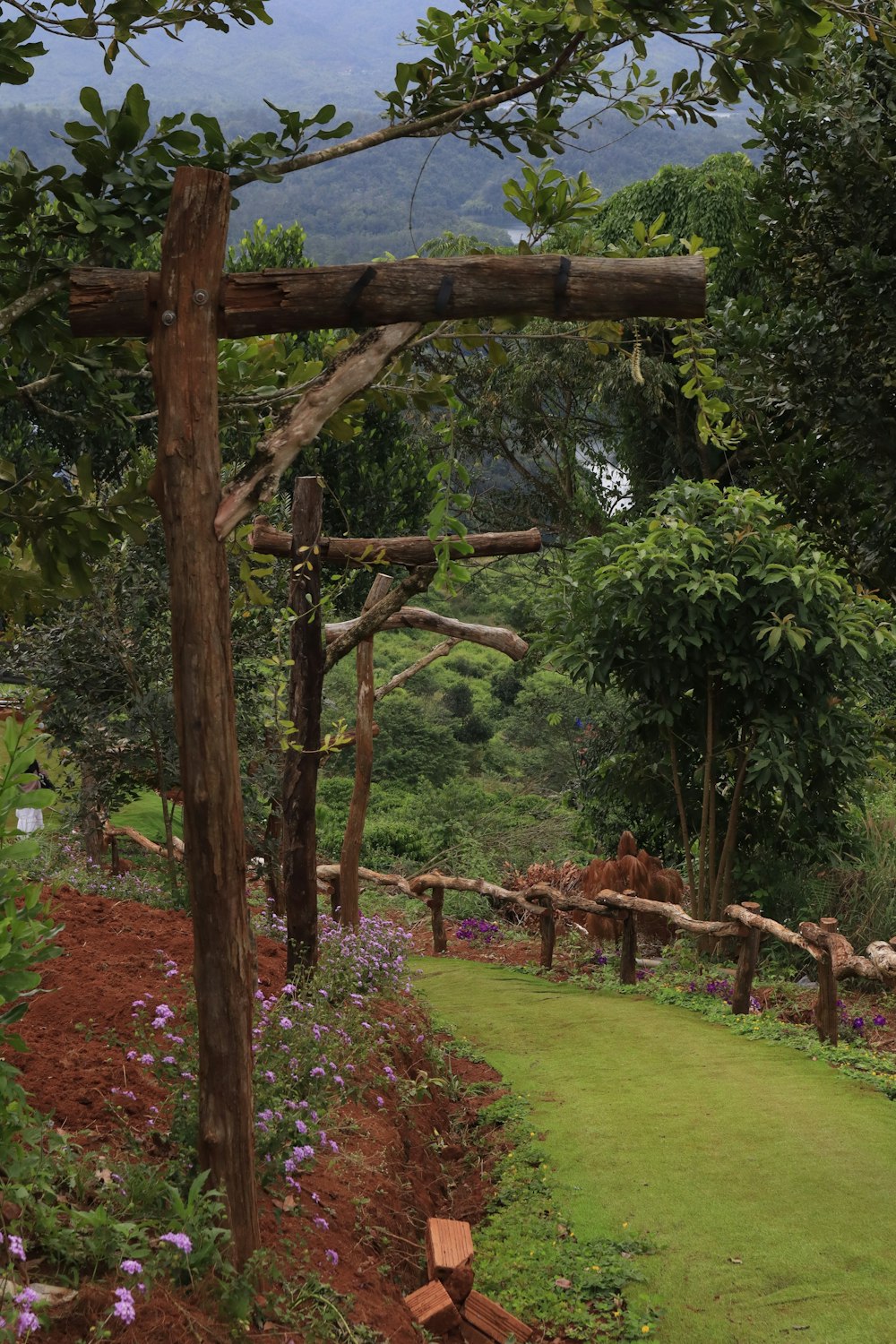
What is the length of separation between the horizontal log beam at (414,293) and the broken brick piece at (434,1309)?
112 inches

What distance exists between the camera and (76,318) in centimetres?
298

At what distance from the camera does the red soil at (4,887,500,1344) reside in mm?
A: 2891

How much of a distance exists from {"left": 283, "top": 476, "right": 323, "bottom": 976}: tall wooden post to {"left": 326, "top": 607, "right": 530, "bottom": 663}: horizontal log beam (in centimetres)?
55

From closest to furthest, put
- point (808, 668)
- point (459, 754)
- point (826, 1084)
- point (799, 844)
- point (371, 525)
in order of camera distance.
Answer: point (826, 1084) → point (808, 668) → point (799, 844) → point (371, 525) → point (459, 754)

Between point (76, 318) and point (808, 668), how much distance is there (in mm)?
7179

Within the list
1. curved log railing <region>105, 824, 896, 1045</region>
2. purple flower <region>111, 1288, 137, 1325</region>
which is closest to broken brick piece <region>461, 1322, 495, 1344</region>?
purple flower <region>111, 1288, 137, 1325</region>

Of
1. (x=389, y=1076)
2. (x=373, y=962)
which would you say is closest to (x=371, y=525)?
(x=373, y=962)

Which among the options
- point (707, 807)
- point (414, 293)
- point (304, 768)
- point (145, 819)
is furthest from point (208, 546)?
point (145, 819)

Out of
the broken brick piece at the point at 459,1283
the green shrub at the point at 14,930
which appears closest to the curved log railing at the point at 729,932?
the broken brick piece at the point at 459,1283

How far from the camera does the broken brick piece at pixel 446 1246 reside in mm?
3707

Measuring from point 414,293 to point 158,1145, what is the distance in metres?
2.45

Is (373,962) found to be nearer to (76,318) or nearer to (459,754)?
Result: (76,318)

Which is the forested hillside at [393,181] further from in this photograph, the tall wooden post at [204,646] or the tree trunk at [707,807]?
the tall wooden post at [204,646]

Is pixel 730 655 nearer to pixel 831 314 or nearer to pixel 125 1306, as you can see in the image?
pixel 831 314
